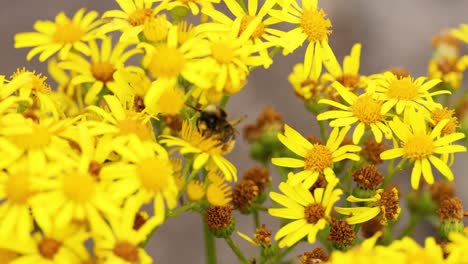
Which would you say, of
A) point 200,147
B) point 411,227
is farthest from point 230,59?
point 411,227

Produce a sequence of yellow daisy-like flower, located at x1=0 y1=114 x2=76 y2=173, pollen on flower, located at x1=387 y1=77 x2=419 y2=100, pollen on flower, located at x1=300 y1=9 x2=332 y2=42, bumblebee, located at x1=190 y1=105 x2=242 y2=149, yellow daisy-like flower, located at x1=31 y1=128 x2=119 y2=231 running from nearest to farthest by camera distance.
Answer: yellow daisy-like flower, located at x1=31 y1=128 x2=119 y2=231
yellow daisy-like flower, located at x1=0 y1=114 x2=76 y2=173
bumblebee, located at x1=190 y1=105 x2=242 y2=149
pollen on flower, located at x1=387 y1=77 x2=419 y2=100
pollen on flower, located at x1=300 y1=9 x2=332 y2=42

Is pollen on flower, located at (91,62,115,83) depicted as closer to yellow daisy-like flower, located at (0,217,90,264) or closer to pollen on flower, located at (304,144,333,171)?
pollen on flower, located at (304,144,333,171)

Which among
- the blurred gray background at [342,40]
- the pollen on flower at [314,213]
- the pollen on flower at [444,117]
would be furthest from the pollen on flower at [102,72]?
the blurred gray background at [342,40]

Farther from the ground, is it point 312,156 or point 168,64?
point 168,64

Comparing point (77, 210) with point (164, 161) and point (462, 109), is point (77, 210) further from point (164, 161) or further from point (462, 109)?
point (462, 109)

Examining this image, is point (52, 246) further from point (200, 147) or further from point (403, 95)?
point (403, 95)

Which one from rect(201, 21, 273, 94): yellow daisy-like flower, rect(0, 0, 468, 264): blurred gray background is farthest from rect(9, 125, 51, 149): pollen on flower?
rect(0, 0, 468, 264): blurred gray background
